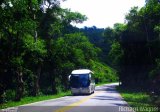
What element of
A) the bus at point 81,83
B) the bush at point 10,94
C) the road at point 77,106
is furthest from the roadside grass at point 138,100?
the bush at point 10,94

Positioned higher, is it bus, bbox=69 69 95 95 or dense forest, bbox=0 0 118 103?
dense forest, bbox=0 0 118 103

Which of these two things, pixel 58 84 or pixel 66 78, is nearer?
pixel 58 84

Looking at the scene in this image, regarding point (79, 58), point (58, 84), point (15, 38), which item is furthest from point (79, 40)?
point (15, 38)

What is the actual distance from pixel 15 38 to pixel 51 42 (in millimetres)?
18827

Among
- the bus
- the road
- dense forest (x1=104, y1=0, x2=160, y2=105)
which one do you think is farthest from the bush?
dense forest (x1=104, y1=0, x2=160, y2=105)

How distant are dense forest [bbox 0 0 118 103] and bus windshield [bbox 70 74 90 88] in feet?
14.7

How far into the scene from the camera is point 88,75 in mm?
49781

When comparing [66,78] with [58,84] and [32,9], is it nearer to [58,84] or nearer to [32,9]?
[58,84]

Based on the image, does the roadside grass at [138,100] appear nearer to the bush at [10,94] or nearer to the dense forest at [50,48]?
the dense forest at [50,48]

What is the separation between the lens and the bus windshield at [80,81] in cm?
4884

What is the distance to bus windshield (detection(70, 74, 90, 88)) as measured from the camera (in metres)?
48.8

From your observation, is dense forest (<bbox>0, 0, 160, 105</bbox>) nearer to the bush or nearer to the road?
the bush

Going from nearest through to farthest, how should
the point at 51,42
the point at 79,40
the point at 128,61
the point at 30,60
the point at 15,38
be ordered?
→ the point at 15,38 → the point at 30,60 → the point at 51,42 → the point at 128,61 → the point at 79,40

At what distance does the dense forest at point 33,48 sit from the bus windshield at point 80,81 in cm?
448
